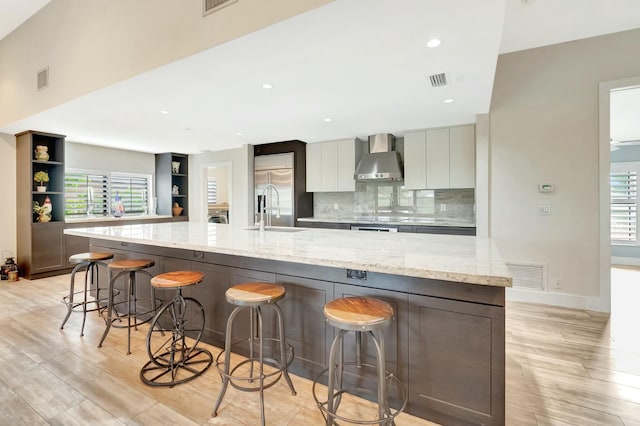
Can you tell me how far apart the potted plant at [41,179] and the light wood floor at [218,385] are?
272 centimetres

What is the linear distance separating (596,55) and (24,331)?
657cm

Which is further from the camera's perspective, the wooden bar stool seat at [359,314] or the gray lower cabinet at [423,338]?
the gray lower cabinet at [423,338]

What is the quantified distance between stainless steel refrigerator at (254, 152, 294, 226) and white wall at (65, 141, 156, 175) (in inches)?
108

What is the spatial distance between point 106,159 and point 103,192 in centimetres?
66

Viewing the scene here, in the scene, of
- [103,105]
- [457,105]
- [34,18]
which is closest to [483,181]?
[457,105]

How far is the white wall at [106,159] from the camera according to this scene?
5426 millimetres

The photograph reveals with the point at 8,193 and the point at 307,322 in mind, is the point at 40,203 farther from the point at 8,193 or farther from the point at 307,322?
the point at 307,322

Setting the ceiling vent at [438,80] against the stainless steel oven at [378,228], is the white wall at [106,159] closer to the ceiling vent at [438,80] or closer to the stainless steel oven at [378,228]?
the stainless steel oven at [378,228]

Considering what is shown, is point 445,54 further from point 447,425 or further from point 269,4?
point 447,425

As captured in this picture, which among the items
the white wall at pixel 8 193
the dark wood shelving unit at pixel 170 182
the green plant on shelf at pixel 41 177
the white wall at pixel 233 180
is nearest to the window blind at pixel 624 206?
the white wall at pixel 233 180

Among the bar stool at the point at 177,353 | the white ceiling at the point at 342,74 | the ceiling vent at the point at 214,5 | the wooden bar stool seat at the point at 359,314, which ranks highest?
the ceiling vent at the point at 214,5

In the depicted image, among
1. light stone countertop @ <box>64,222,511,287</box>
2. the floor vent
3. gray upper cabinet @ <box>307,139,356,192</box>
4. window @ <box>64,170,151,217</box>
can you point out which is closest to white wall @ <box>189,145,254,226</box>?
window @ <box>64,170,151,217</box>

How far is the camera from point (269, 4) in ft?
6.22

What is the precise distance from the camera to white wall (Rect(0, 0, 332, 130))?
2.09 meters
